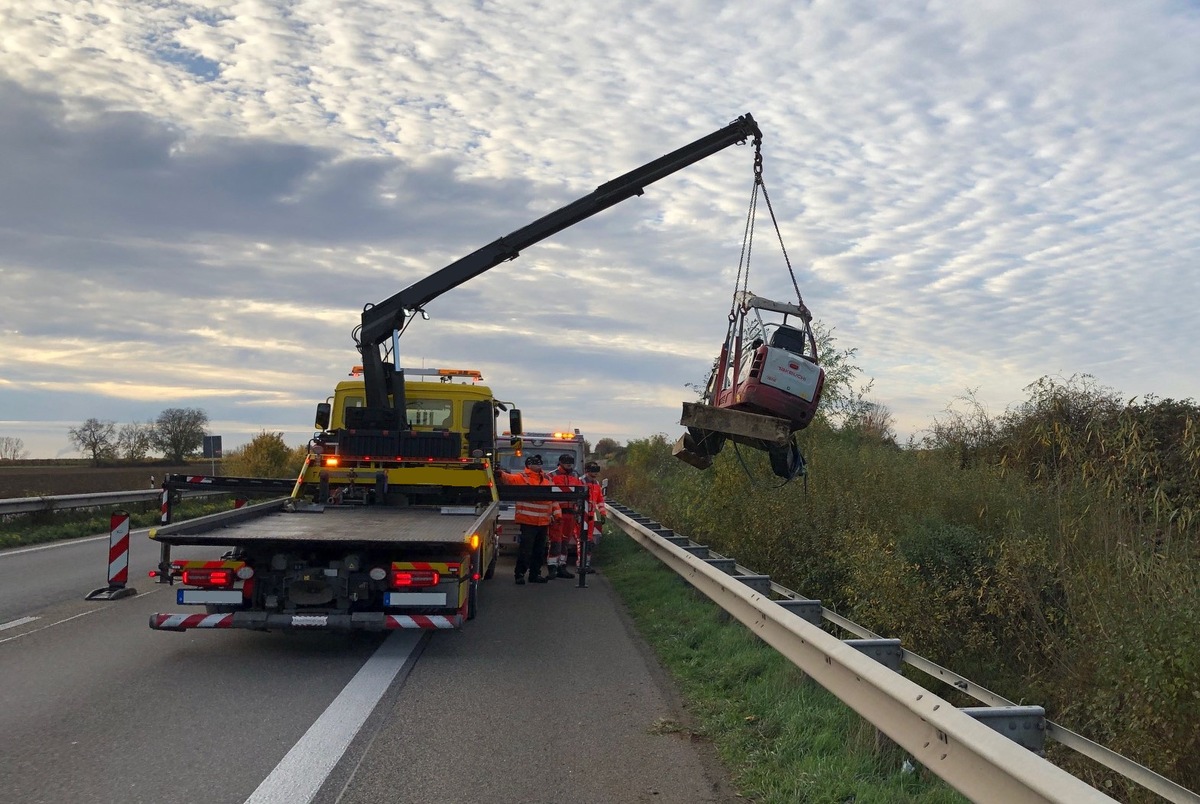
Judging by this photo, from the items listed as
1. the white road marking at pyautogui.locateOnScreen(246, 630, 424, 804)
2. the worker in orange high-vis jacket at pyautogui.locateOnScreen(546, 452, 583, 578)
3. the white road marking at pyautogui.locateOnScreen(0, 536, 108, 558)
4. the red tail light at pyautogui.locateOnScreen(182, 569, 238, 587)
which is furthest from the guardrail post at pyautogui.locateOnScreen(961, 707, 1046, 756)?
the white road marking at pyautogui.locateOnScreen(0, 536, 108, 558)

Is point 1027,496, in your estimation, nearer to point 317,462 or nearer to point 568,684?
point 568,684

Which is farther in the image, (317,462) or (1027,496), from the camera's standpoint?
(317,462)

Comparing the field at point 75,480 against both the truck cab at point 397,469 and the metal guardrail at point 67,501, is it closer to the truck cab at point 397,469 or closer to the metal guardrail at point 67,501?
the metal guardrail at point 67,501

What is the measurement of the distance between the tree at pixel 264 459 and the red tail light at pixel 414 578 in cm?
3276

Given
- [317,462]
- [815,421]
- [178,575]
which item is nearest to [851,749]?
[178,575]

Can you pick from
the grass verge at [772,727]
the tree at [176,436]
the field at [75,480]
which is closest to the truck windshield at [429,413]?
the grass verge at [772,727]

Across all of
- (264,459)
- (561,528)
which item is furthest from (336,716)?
(264,459)

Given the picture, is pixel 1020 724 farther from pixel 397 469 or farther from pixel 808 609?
pixel 397 469

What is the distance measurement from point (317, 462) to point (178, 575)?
12.9 ft

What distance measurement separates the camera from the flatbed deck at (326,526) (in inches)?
328

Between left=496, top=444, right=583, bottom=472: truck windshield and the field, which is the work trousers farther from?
the field

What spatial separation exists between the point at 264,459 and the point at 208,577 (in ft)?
114

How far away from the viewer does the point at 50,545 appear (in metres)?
18.2

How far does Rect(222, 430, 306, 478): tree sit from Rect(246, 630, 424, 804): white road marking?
3334cm
